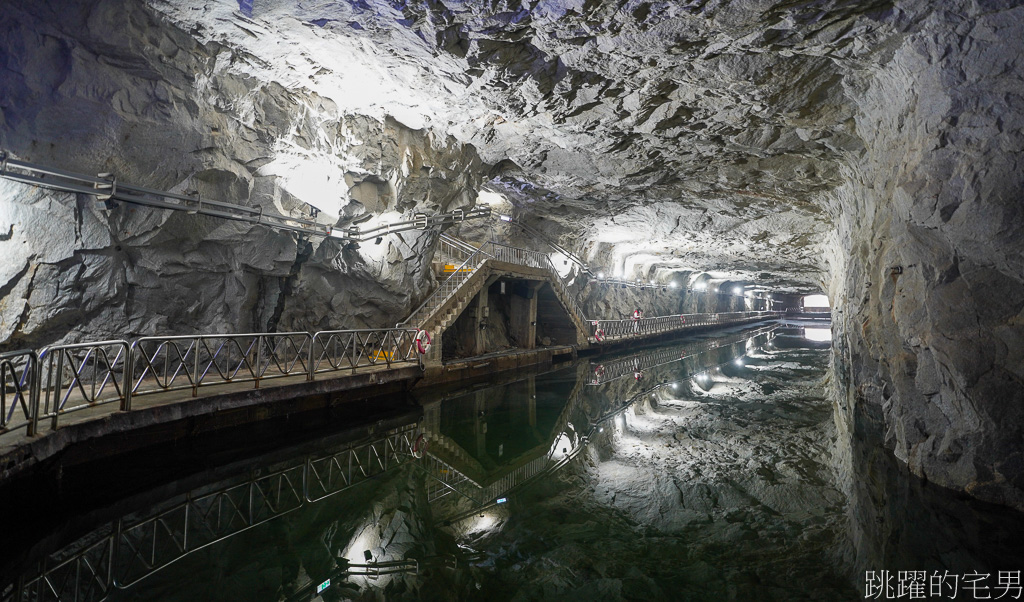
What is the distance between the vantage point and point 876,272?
859cm

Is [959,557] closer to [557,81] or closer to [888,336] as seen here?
[888,336]

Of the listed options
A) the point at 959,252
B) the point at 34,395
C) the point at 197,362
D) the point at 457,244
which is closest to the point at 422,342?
the point at 197,362

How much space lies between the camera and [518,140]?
12930mm

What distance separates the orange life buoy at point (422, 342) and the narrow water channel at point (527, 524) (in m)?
2.71

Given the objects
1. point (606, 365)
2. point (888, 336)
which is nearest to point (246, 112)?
point (888, 336)

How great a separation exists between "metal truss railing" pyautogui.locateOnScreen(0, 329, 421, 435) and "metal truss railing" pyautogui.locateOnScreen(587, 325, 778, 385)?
22.6ft

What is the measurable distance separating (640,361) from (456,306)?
974 centimetres

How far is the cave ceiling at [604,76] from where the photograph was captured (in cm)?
698

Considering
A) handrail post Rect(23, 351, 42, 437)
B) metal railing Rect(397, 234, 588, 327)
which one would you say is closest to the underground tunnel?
handrail post Rect(23, 351, 42, 437)

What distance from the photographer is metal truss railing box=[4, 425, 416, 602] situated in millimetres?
3869

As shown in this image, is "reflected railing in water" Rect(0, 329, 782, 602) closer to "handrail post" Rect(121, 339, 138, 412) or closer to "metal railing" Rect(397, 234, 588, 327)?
"handrail post" Rect(121, 339, 138, 412)

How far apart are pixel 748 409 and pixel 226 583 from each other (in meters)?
10.1

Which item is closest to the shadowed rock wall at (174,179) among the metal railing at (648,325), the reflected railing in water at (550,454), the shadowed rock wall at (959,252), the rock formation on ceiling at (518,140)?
the rock formation on ceiling at (518,140)

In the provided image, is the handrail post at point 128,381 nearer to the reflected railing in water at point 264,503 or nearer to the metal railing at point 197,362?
the metal railing at point 197,362
